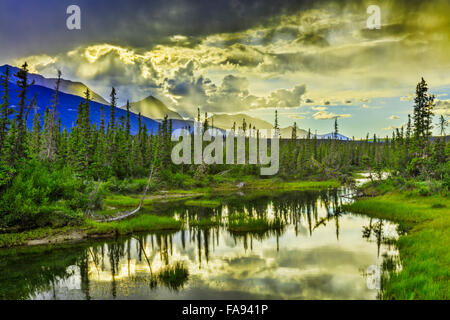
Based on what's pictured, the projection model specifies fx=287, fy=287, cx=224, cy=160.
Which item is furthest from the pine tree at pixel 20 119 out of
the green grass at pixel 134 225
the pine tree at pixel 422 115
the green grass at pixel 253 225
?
the pine tree at pixel 422 115

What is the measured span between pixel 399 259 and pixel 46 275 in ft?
81.7

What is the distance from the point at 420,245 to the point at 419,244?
417mm

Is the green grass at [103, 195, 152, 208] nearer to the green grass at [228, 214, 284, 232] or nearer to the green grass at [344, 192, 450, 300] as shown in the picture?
the green grass at [228, 214, 284, 232]

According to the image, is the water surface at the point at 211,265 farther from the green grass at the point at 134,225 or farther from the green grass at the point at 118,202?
the green grass at the point at 118,202

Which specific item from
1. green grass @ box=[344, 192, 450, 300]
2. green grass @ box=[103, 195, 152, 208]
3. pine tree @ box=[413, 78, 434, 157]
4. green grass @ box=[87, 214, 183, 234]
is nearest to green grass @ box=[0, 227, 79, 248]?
green grass @ box=[87, 214, 183, 234]

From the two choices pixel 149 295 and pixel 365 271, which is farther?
pixel 365 271

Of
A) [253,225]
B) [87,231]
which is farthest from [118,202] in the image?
[253,225]

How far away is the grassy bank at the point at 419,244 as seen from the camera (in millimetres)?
14414

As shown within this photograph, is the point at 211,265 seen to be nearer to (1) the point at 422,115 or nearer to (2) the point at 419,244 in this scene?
(2) the point at 419,244

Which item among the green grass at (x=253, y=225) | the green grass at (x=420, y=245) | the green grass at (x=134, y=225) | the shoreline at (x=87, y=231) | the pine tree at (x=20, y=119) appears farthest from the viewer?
the green grass at (x=253, y=225)

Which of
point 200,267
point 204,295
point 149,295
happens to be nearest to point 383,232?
point 200,267

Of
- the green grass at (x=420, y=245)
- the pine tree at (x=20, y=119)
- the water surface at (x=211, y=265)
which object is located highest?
the pine tree at (x=20, y=119)
